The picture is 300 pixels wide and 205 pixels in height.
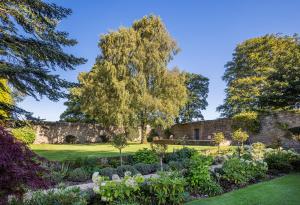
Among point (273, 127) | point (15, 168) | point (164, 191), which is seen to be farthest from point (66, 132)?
point (15, 168)

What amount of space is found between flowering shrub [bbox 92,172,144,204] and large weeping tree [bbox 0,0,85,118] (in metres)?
3.69

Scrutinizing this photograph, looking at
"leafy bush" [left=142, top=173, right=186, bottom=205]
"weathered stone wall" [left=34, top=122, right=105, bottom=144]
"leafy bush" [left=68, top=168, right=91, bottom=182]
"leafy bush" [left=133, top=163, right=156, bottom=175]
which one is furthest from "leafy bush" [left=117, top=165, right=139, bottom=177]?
"weathered stone wall" [left=34, top=122, right=105, bottom=144]

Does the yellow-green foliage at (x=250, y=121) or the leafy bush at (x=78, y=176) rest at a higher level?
the yellow-green foliage at (x=250, y=121)

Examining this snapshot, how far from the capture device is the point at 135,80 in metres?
19.3

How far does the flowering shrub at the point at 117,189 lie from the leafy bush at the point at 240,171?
9.25 feet

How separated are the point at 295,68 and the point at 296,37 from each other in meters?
16.6

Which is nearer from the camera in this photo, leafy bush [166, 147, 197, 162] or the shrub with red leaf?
the shrub with red leaf

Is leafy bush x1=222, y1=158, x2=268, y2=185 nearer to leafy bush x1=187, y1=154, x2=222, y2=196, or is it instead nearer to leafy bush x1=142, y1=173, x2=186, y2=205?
leafy bush x1=187, y1=154, x2=222, y2=196

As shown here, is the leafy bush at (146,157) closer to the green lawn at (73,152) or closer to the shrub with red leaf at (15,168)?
the green lawn at (73,152)

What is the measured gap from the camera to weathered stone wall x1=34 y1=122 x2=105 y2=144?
2039cm

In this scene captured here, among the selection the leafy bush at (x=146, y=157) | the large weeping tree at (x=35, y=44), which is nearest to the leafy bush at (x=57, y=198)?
the large weeping tree at (x=35, y=44)

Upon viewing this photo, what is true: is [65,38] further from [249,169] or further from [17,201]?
[249,169]

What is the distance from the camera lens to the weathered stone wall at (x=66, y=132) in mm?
20391

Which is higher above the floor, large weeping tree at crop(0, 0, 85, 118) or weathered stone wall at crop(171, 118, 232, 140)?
large weeping tree at crop(0, 0, 85, 118)
